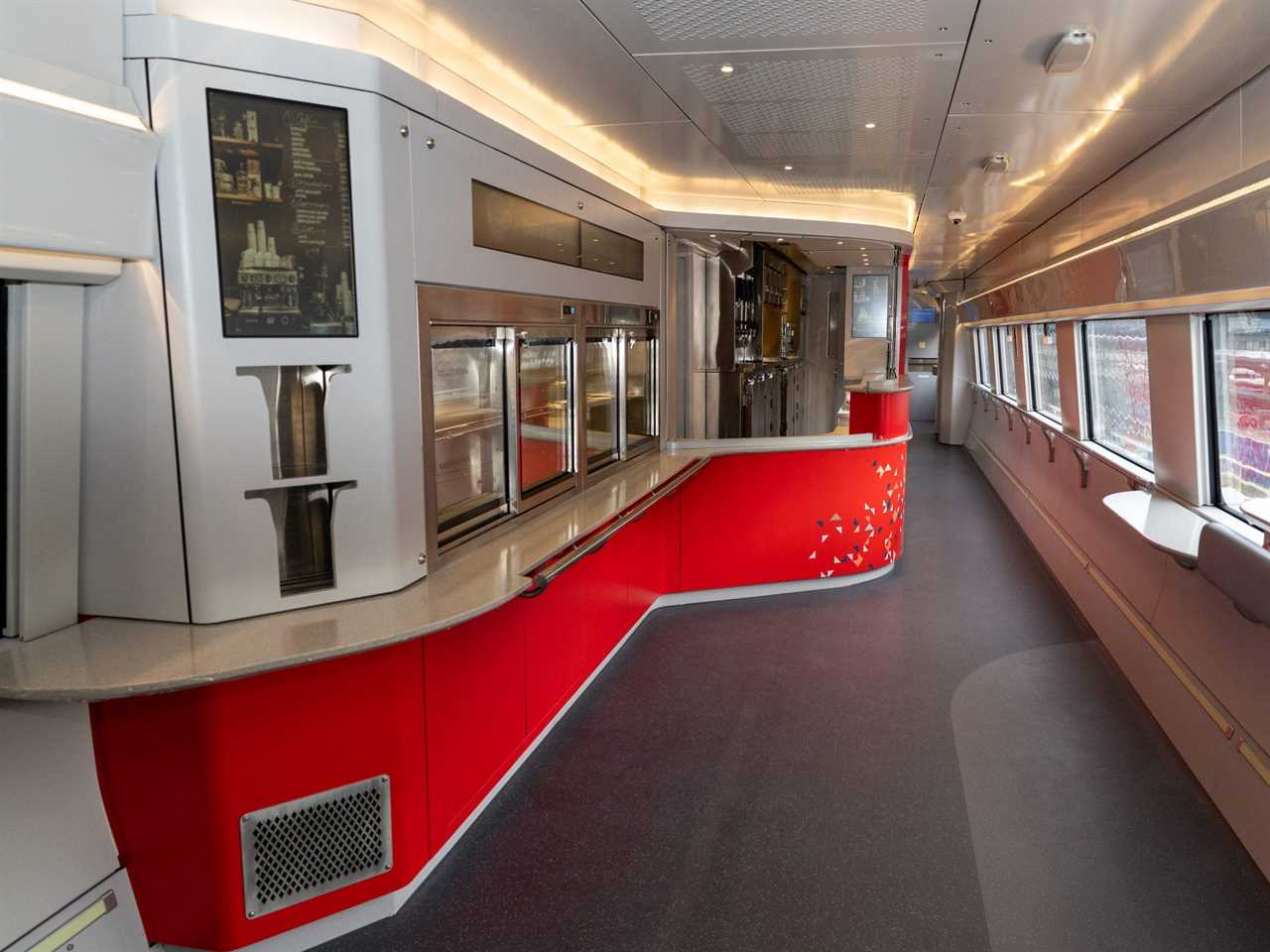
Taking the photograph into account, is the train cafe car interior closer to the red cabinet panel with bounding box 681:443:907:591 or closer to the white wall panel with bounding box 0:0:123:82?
the white wall panel with bounding box 0:0:123:82

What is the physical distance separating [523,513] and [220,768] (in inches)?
54.9

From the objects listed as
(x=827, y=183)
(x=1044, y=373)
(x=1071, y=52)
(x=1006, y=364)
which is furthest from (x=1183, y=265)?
(x=1006, y=364)

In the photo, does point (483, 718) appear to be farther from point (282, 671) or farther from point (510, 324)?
point (510, 324)

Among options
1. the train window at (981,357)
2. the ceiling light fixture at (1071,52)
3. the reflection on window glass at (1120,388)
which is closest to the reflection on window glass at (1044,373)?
the reflection on window glass at (1120,388)

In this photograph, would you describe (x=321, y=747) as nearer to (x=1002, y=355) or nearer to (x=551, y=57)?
(x=551, y=57)

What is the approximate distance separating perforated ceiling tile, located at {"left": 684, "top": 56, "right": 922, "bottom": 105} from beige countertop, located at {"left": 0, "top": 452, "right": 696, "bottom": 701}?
5.80 feet

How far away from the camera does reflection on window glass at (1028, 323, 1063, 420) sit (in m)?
7.78

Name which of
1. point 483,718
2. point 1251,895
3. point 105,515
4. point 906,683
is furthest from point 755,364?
point 105,515

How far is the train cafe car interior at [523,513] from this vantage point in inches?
81.9

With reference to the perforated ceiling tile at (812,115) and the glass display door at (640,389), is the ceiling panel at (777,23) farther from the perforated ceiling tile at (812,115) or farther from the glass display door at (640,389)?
the glass display door at (640,389)

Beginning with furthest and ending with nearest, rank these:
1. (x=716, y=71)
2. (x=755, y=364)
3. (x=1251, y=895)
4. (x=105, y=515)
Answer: (x=755, y=364)
(x=716, y=71)
(x=1251, y=895)
(x=105, y=515)

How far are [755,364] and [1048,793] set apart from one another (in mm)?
3471

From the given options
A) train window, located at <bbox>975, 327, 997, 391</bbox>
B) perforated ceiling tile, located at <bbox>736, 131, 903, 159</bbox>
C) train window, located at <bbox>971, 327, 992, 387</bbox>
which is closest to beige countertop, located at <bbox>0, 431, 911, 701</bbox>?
perforated ceiling tile, located at <bbox>736, 131, 903, 159</bbox>

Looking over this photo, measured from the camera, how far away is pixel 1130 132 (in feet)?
12.5
